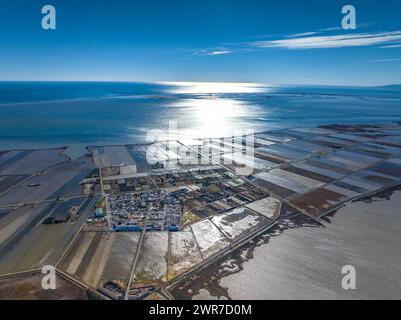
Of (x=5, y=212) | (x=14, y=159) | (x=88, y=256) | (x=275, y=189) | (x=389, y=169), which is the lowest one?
(x=88, y=256)

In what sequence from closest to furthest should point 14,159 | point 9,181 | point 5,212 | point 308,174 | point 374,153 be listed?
point 5,212, point 9,181, point 308,174, point 14,159, point 374,153

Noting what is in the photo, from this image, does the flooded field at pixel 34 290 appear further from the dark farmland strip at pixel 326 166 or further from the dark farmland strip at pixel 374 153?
the dark farmland strip at pixel 374 153

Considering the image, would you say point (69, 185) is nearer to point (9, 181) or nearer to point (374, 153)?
point (9, 181)

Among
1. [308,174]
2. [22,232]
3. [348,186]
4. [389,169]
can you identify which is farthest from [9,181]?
[389,169]

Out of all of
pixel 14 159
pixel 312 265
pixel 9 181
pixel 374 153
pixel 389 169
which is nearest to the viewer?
pixel 312 265

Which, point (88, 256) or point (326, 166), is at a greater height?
point (326, 166)

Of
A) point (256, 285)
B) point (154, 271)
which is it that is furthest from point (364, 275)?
point (154, 271)

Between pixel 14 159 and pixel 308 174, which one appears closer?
pixel 308 174
